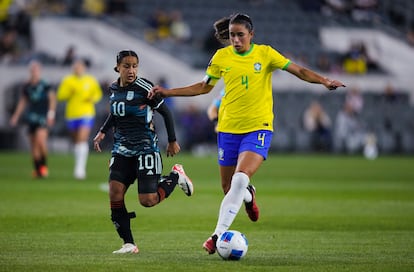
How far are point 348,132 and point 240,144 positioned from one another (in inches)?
Result: 1168

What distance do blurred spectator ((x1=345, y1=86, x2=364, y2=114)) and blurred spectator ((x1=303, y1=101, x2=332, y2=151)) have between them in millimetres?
1106

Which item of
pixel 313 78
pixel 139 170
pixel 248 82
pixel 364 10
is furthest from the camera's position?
pixel 364 10

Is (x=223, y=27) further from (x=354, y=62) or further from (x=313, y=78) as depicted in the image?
(x=354, y=62)

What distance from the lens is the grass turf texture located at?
406 inches

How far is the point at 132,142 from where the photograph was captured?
11.3 meters

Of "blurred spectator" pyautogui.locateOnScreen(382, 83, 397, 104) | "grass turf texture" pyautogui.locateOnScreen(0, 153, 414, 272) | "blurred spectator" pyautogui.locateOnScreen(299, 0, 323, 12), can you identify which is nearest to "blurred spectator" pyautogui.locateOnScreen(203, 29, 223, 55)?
"blurred spectator" pyautogui.locateOnScreen(299, 0, 323, 12)

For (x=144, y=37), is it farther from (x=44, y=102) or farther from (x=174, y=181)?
(x=174, y=181)

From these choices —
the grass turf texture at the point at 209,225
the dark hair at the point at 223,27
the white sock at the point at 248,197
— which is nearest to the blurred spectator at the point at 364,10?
the grass turf texture at the point at 209,225

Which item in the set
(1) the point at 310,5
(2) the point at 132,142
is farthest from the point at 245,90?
(1) the point at 310,5

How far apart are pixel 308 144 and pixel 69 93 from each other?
18474mm

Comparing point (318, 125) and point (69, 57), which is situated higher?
Answer: point (69, 57)

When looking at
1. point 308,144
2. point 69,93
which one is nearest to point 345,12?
point 308,144

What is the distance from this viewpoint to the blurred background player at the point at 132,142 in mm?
11180

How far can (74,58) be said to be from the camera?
38.4 metres
